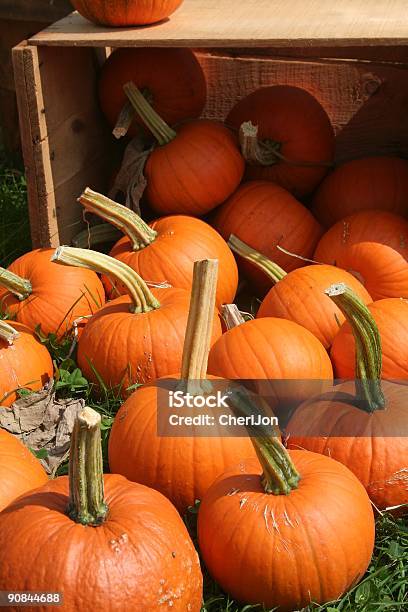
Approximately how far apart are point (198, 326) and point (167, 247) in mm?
924

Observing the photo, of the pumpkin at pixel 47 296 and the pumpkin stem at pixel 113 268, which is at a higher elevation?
the pumpkin stem at pixel 113 268

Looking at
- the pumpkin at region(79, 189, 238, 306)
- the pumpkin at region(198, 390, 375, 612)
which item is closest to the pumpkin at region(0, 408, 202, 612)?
the pumpkin at region(198, 390, 375, 612)

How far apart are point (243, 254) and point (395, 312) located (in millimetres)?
764

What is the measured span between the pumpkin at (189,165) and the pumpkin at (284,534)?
1.62 metres

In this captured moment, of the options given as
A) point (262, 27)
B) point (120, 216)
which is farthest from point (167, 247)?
point (262, 27)

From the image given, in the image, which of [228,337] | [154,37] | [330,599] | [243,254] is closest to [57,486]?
[330,599]

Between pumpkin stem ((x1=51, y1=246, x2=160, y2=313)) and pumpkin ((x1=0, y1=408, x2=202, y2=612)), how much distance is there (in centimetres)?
86

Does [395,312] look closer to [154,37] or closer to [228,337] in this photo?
[228,337]

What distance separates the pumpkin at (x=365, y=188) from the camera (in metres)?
3.46

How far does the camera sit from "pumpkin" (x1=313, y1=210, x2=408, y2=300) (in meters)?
3.03

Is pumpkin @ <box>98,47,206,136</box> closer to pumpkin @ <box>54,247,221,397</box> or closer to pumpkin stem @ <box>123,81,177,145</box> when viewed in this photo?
pumpkin stem @ <box>123,81,177,145</box>

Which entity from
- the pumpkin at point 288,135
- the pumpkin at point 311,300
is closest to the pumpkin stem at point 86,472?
the pumpkin at point 311,300

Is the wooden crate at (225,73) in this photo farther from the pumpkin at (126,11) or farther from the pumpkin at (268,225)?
the pumpkin at (268,225)

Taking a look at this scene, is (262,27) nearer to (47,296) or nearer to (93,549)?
(47,296)
